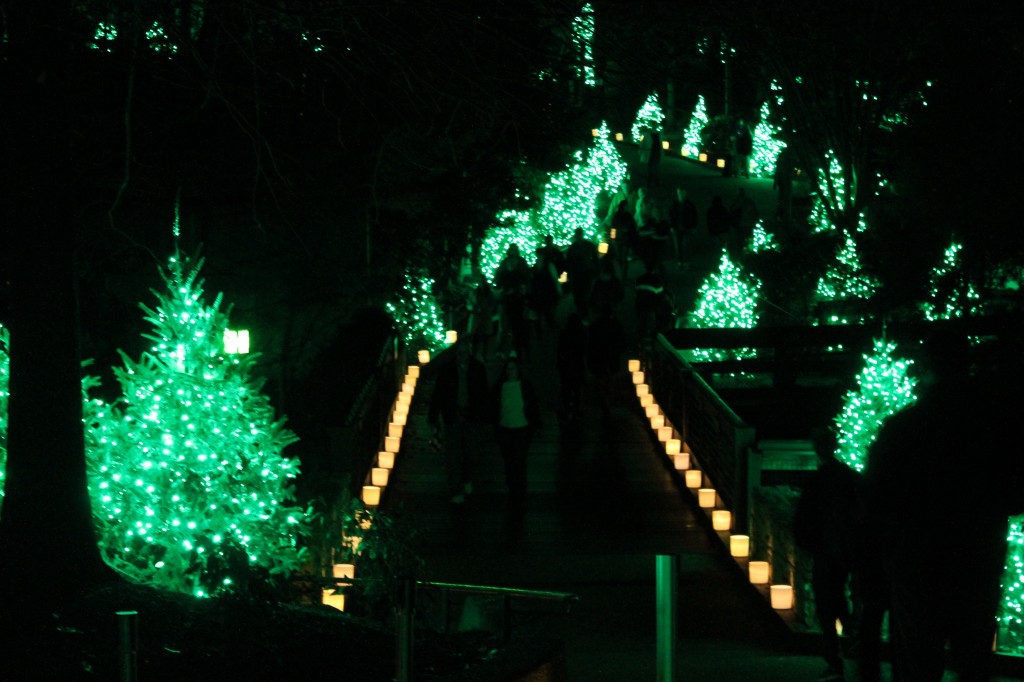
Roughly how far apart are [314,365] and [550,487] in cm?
359

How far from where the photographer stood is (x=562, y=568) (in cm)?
1269

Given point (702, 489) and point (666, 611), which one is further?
point (702, 489)

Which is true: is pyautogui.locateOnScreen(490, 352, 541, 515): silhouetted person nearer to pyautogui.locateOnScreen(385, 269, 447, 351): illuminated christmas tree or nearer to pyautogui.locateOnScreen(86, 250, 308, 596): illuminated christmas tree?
pyautogui.locateOnScreen(86, 250, 308, 596): illuminated christmas tree

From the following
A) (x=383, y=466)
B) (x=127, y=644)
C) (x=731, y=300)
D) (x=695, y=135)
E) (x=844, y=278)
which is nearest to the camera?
(x=127, y=644)

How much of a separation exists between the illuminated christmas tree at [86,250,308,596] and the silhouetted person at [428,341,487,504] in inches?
173

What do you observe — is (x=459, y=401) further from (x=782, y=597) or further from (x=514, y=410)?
(x=782, y=597)

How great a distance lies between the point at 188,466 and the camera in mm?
8945

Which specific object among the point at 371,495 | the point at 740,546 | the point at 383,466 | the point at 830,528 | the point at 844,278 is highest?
the point at 844,278

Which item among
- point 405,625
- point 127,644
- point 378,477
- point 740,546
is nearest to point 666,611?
point 405,625

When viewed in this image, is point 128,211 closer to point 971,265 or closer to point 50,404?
point 50,404

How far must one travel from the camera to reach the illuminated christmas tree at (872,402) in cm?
1094

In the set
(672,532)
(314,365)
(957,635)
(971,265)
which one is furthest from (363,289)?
(957,635)

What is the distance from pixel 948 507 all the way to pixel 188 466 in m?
5.59

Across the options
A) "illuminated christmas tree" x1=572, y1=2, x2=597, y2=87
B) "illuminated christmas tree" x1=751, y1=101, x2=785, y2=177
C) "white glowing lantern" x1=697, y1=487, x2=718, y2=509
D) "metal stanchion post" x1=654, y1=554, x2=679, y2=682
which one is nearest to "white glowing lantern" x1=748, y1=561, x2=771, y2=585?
"white glowing lantern" x1=697, y1=487, x2=718, y2=509
